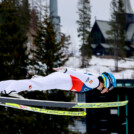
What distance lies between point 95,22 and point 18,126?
35728mm

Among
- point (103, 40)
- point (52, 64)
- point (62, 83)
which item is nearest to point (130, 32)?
point (103, 40)

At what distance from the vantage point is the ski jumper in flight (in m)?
4.89

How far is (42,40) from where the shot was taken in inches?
408

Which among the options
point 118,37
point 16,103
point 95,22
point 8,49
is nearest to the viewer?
point 16,103

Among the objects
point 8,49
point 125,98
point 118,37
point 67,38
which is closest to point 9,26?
point 8,49

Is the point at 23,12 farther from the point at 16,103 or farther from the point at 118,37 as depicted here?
the point at 16,103

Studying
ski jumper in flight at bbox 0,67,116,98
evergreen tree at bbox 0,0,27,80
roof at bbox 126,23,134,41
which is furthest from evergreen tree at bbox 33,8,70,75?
roof at bbox 126,23,134,41

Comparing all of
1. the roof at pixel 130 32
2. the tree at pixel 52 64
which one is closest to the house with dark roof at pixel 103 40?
the roof at pixel 130 32

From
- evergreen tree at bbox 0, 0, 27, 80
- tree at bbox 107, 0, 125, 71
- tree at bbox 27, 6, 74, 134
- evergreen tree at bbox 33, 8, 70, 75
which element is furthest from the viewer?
tree at bbox 107, 0, 125, 71

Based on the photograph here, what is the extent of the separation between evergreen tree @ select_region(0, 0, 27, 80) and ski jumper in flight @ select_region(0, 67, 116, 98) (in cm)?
515

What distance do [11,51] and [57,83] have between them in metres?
6.19

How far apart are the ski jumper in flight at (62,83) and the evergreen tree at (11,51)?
203 inches

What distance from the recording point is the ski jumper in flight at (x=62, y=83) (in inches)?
192

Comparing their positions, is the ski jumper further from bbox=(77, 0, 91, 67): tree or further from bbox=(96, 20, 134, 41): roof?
bbox=(96, 20, 134, 41): roof
